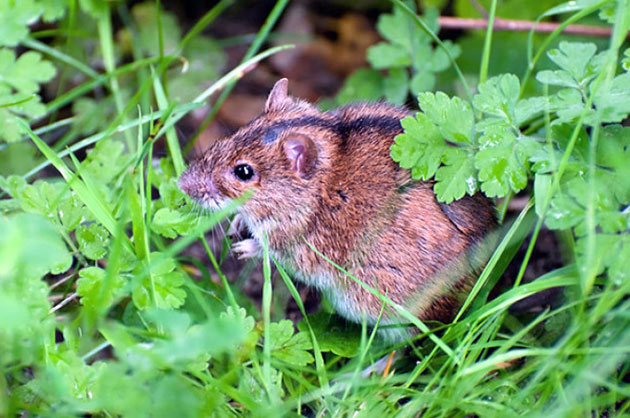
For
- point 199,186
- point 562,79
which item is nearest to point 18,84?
point 199,186

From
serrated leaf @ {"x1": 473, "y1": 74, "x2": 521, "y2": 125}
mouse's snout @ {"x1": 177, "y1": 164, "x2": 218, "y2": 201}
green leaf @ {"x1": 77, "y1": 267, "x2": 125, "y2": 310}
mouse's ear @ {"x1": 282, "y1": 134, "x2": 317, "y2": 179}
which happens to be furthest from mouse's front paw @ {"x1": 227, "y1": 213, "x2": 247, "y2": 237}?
serrated leaf @ {"x1": 473, "y1": 74, "x2": 521, "y2": 125}

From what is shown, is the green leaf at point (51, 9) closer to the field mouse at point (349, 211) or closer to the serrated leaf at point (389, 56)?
the field mouse at point (349, 211)

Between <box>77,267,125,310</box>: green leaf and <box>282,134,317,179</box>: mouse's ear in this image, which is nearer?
<box>77,267,125,310</box>: green leaf

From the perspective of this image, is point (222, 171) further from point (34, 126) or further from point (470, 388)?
point (34, 126)

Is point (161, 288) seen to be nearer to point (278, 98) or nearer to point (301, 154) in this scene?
point (301, 154)

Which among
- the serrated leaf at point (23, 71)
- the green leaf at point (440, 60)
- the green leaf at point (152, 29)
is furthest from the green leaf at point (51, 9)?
the green leaf at point (440, 60)

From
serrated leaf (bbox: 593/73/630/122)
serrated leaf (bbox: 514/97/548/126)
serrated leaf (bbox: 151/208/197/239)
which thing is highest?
serrated leaf (bbox: 593/73/630/122)

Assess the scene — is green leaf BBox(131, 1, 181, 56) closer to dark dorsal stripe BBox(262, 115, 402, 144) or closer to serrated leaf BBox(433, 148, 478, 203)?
dark dorsal stripe BBox(262, 115, 402, 144)
